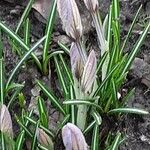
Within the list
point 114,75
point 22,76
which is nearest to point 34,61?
point 22,76

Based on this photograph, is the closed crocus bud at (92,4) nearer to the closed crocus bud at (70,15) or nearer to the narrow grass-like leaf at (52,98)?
the closed crocus bud at (70,15)

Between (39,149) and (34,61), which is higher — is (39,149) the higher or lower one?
the lower one

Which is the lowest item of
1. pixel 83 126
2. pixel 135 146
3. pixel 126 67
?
pixel 135 146

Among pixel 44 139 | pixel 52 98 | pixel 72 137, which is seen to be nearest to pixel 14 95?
pixel 52 98

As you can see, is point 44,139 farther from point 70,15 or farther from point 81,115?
point 70,15

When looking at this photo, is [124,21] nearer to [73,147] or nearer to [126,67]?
[126,67]

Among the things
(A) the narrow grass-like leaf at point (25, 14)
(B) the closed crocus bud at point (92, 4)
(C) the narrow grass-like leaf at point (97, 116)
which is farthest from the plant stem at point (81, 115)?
(A) the narrow grass-like leaf at point (25, 14)
